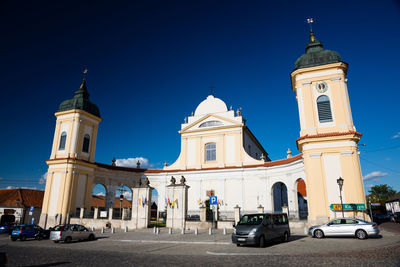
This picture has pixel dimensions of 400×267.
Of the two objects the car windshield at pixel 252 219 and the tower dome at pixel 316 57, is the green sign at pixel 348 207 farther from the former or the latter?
the tower dome at pixel 316 57

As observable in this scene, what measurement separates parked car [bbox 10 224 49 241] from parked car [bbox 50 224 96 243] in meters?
3.41

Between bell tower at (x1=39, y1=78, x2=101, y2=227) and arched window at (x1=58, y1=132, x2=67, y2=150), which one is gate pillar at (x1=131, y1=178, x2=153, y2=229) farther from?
arched window at (x1=58, y1=132, x2=67, y2=150)

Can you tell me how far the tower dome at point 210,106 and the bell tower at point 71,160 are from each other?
14.6 m

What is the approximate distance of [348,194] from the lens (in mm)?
19609

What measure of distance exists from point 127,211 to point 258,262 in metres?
18.9

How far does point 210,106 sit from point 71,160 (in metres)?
20.2

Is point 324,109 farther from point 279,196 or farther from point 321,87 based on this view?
point 279,196

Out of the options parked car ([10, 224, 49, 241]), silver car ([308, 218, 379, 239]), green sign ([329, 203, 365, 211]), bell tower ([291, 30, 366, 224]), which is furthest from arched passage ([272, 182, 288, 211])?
parked car ([10, 224, 49, 241])

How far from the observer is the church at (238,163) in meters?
20.4

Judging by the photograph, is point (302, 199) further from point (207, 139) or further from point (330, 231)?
point (330, 231)

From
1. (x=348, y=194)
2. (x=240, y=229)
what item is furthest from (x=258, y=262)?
(x=348, y=194)

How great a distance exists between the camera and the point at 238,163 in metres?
33.8

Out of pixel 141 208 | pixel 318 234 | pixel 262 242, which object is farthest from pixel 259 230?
pixel 141 208

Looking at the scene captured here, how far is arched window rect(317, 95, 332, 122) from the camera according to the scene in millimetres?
22156
